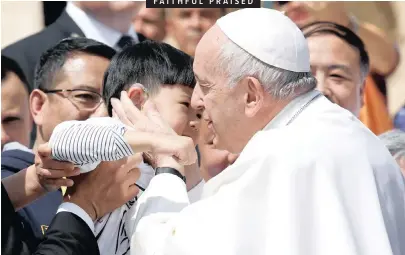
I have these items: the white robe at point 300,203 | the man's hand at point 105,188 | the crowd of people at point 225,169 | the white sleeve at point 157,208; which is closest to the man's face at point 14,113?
the crowd of people at point 225,169

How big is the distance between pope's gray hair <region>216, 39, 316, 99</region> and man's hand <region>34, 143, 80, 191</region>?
2.21 feet

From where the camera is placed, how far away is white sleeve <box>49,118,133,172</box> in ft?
10.3

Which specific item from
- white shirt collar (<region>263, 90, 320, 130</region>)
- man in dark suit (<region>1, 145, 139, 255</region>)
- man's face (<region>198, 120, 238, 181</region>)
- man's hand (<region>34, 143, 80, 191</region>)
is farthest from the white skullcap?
man's face (<region>198, 120, 238, 181</region>)

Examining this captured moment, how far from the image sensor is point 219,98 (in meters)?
3.34

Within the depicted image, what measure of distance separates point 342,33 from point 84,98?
203cm

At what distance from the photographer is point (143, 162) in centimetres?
375

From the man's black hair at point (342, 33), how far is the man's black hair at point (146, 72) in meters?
2.22

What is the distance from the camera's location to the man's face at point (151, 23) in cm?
619

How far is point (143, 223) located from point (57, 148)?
1.42 ft

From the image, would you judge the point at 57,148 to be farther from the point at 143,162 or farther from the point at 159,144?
the point at 143,162

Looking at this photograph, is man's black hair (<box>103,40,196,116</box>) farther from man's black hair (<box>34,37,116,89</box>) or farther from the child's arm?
man's black hair (<box>34,37,116,89</box>)

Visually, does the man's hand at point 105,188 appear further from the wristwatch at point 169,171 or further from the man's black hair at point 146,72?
the man's black hair at point 146,72

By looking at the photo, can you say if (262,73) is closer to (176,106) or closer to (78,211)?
(176,106)

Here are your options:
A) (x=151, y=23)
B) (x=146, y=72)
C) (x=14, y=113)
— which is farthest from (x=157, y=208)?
(x=151, y=23)
